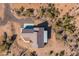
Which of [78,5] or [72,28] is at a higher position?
[78,5]

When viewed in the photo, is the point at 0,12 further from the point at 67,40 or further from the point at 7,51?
the point at 67,40

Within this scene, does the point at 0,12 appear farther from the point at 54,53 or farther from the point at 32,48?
the point at 54,53

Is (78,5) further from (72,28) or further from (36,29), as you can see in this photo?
(36,29)

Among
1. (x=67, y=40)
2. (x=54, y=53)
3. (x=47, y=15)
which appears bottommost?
(x=54, y=53)

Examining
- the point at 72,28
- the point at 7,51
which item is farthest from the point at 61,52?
the point at 7,51

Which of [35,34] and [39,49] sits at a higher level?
[35,34]

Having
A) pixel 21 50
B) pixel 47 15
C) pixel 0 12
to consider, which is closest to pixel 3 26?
pixel 0 12

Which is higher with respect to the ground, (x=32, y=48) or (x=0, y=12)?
(x=0, y=12)

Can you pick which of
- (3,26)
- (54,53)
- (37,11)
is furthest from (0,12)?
(54,53)
